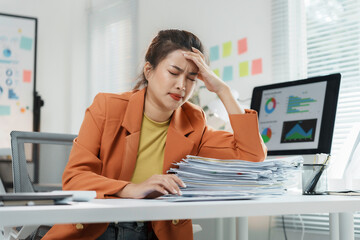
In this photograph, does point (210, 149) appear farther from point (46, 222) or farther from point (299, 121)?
point (46, 222)

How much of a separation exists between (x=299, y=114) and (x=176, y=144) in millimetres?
705

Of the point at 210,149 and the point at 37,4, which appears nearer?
the point at 210,149

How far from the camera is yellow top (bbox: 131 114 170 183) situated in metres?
1.40

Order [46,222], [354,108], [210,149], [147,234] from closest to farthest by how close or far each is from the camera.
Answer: [46,222] → [147,234] → [210,149] → [354,108]

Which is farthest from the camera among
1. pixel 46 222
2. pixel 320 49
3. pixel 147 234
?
pixel 320 49

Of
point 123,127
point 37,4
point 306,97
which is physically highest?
point 37,4

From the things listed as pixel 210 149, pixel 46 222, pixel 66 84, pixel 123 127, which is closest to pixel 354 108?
pixel 210 149

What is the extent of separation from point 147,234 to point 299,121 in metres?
0.87

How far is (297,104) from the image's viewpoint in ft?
6.30

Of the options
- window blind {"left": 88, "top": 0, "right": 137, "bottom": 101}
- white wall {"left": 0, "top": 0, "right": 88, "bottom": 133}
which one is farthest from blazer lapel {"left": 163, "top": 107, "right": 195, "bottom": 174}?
white wall {"left": 0, "top": 0, "right": 88, "bottom": 133}

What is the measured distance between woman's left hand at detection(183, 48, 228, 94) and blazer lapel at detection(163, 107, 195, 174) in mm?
146

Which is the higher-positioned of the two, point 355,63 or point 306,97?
point 355,63

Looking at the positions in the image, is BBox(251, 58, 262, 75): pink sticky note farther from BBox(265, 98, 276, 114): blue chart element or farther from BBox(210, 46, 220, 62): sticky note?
BBox(265, 98, 276, 114): blue chart element

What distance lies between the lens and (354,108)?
244 cm
